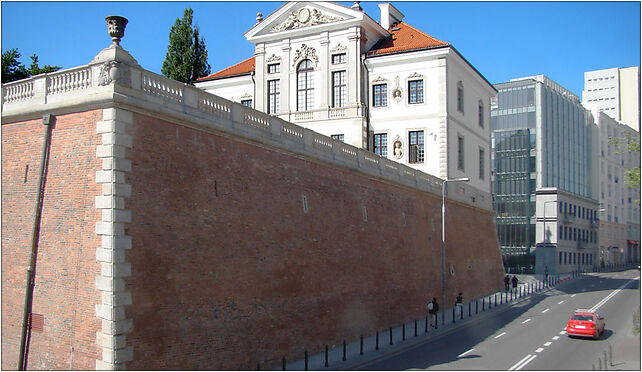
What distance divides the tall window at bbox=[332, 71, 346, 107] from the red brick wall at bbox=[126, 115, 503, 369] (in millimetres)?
11193

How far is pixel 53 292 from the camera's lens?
717 inches

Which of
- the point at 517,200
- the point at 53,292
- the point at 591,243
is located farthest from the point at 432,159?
the point at 591,243

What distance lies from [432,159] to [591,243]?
6095 centimetres

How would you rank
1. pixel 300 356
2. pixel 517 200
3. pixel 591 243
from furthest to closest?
pixel 591 243 < pixel 517 200 < pixel 300 356

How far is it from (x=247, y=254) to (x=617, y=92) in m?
139

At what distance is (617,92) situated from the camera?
5531 inches

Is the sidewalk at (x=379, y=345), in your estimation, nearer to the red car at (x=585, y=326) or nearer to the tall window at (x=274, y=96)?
the red car at (x=585, y=326)

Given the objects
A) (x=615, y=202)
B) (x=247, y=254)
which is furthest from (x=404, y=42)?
(x=615, y=202)

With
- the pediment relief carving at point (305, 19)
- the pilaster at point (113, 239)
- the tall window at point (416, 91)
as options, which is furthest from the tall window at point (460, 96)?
the pilaster at point (113, 239)

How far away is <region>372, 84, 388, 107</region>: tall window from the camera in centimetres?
4475

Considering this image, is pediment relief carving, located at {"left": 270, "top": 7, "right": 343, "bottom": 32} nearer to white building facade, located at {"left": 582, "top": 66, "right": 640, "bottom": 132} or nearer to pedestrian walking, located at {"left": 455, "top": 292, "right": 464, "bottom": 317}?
pedestrian walking, located at {"left": 455, "top": 292, "right": 464, "bottom": 317}

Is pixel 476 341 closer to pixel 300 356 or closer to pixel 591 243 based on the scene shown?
pixel 300 356

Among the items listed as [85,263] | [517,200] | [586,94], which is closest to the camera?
[85,263]

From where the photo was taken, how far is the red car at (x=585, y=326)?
28.8 m
